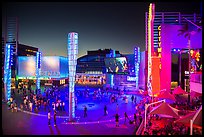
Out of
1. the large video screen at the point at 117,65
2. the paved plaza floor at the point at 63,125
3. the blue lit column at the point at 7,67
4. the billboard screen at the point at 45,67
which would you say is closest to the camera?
the paved plaza floor at the point at 63,125

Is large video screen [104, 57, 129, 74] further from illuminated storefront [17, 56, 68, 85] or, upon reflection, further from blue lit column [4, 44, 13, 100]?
blue lit column [4, 44, 13, 100]

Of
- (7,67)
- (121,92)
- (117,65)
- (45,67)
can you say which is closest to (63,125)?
(7,67)

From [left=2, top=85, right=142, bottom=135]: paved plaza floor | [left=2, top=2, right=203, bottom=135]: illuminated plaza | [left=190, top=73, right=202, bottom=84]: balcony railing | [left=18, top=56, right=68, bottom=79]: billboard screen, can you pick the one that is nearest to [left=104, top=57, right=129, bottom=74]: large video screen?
[left=2, top=2, right=203, bottom=135]: illuminated plaza

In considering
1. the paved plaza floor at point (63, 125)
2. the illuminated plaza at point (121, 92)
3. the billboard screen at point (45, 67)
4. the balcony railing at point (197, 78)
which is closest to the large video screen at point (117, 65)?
the illuminated plaza at point (121, 92)

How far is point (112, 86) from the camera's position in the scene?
4512 centimetres

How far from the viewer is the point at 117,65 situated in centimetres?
4291

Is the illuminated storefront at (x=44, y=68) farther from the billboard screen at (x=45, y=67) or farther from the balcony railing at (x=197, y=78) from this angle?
the balcony railing at (x=197, y=78)

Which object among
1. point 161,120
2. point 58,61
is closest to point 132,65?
point 58,61

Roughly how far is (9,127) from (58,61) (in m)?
33.9

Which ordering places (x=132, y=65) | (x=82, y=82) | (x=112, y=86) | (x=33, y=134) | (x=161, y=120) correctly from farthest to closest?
(x=82, y=82) → (x=112, y=86) → (x=132, y=65) → (x=161, y=120) → (x=33, y=134)

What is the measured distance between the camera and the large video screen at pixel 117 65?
4172 centimetres

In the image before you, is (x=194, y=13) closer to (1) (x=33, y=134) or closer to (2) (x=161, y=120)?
(2) (x=161, y=120)

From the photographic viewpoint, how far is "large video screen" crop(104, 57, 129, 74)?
41.7 metres

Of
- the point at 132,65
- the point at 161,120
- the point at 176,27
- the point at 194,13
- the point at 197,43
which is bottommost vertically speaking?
the point at 161,120
